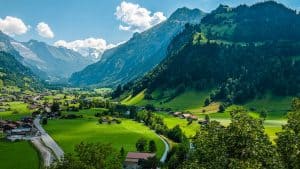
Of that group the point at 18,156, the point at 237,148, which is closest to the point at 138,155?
the point at 18,156

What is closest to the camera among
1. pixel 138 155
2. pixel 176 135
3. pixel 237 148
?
pixel 237 148

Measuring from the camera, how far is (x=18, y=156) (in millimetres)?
147000

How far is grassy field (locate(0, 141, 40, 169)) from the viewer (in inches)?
5187

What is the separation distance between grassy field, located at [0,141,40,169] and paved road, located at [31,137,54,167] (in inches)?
89.9

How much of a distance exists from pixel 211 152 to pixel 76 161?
20425 mm

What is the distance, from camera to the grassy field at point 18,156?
131750 millimetres

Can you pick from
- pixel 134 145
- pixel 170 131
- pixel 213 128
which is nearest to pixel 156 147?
pixel 134 145

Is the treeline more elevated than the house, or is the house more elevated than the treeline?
the treeline

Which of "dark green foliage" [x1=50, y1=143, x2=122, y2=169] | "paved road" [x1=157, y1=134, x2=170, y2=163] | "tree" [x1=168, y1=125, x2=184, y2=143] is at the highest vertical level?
"dark green foliage" [x1=50, y1=143, x2=122, y2=169]

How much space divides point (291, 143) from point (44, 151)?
124m

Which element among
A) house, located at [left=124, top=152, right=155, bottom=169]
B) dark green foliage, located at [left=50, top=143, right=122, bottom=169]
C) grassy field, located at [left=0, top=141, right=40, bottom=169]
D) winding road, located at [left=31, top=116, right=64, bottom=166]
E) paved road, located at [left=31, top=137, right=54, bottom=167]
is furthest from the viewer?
winding road, located at [left=31, top=116, right=64, bottom=166]

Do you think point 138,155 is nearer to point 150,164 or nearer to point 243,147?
point 150,164

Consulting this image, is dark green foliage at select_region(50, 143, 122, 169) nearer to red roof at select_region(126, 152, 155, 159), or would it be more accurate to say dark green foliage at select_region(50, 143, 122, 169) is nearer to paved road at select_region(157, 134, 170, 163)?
red roof at select_region(126, 152, 155, 159)

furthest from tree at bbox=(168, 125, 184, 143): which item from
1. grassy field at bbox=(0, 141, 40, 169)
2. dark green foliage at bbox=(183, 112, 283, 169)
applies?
dark green foliage at bbox=(183, 112, 283, 169)
